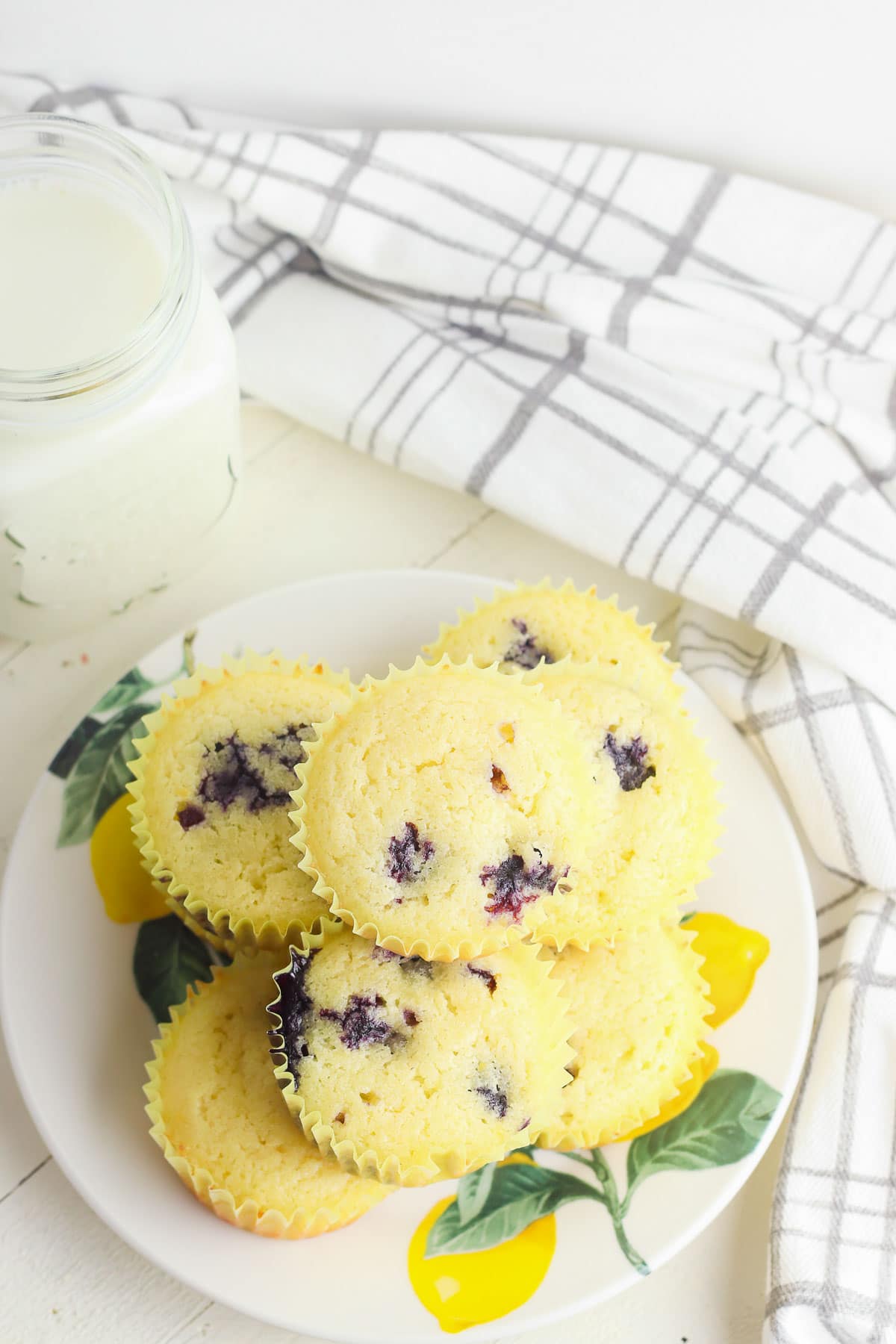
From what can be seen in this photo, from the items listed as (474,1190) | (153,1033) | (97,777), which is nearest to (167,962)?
(153,1033)

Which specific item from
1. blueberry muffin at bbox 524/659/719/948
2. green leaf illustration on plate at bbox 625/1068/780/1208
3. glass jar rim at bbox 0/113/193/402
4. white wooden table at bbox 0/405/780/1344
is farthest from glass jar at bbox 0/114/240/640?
green leaf illustration on plate at bbox 625/1068/780/1208

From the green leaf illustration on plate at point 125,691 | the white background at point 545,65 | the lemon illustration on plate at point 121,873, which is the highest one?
the white background at point 545,65

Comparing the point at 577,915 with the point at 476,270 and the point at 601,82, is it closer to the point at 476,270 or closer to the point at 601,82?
the point at 476,270

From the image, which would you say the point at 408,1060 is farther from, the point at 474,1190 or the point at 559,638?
the point at 559,638

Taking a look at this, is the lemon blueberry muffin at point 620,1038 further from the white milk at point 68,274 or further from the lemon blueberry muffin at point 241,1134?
the white milk at point 68,274

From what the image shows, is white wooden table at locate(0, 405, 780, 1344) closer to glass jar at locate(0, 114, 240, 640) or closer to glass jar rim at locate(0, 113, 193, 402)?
glass jar at locate(0, 114, 240, 640)

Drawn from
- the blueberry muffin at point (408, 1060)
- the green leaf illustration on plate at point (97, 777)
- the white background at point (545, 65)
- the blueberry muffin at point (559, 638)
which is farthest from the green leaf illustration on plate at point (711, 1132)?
the white background at point (545, 65)
